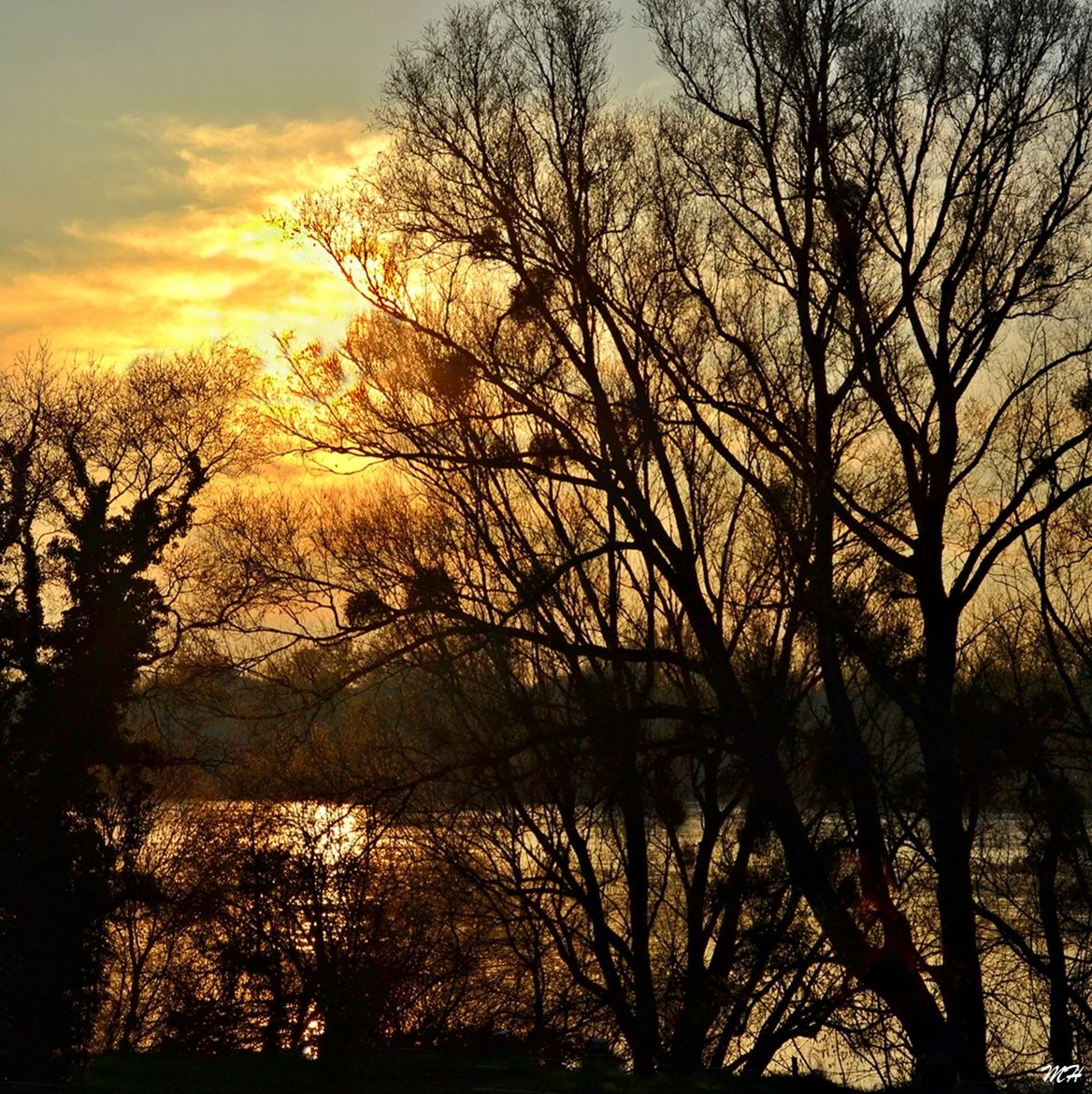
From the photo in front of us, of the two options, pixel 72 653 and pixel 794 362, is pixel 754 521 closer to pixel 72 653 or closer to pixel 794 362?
pixel 794 362

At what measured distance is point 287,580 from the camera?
12.6m

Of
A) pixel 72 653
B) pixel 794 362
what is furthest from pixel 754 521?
pixel 72 653

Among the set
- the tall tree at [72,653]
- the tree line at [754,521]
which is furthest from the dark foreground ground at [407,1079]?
the tall tree at [72,653]

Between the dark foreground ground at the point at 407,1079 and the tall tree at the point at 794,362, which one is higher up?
the tall tree at the point at 794,362

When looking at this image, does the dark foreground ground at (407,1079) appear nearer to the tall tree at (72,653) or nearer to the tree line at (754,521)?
the tree line at (754,521)

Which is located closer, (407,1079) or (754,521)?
(407,1079)

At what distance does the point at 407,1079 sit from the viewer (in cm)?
892

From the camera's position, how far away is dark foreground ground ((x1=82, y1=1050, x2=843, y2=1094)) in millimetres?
8336

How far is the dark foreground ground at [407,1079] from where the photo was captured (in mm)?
8336

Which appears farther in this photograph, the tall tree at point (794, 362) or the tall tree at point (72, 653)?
the tall tree at point (72, 653)

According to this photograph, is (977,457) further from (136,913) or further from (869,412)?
(136,913)

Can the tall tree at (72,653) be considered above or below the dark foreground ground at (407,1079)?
above

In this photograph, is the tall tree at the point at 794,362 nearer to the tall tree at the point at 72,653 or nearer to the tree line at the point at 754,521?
the tree line at the point at 754,521

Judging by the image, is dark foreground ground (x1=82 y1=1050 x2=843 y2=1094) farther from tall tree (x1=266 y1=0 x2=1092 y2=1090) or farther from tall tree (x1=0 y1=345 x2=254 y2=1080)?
tall tree (x1=0 y1=345 x2=254 y2=1080)
